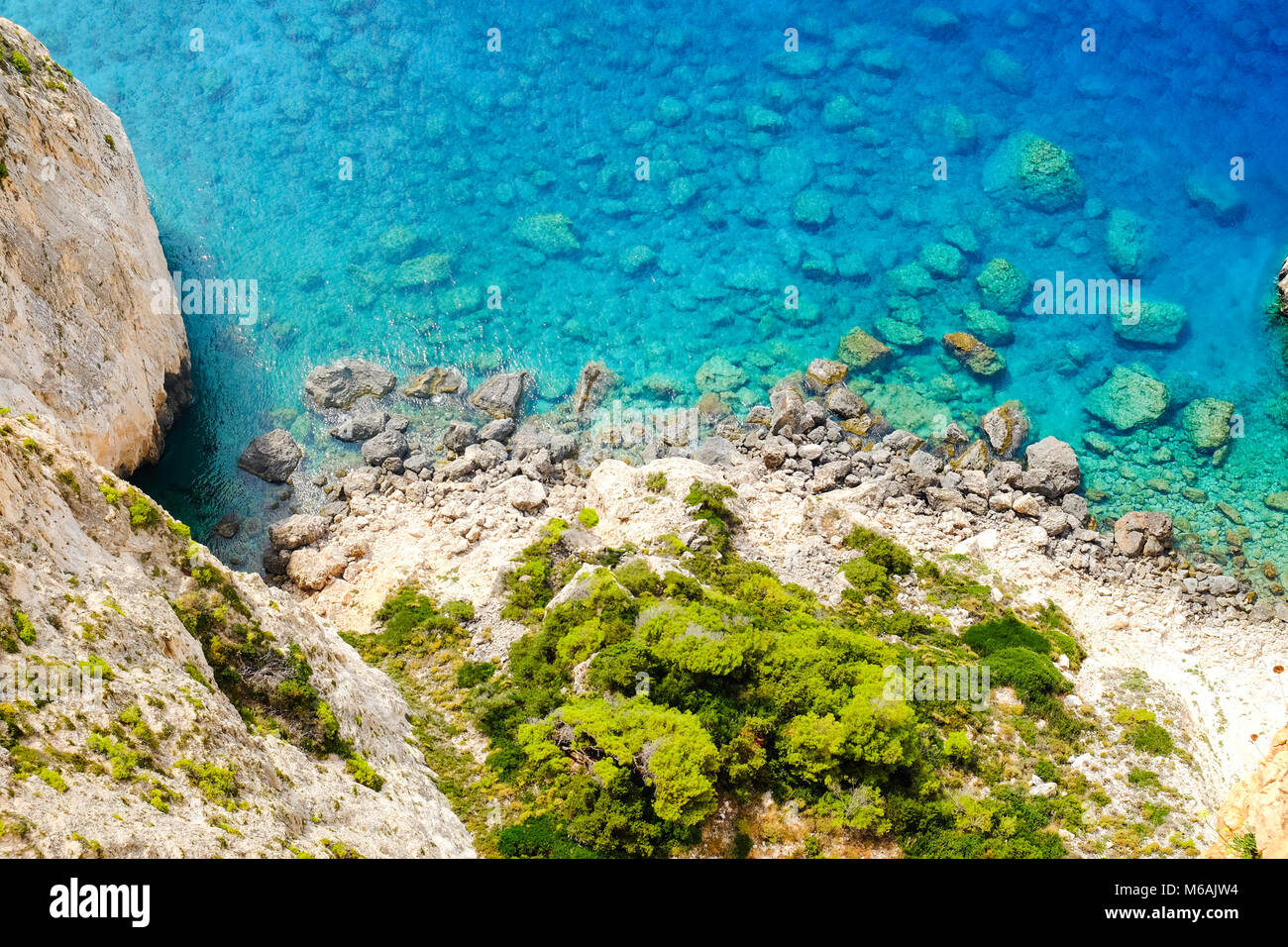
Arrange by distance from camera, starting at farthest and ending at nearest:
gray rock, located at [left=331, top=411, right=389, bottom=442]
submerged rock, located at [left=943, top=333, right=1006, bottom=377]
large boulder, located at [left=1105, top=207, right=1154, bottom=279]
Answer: large boulder, located at [left=1105, top=207, right=1154, bottom=279] → submerged rock, located at [left=943, top=333, right=1006, bottom=377] → gray rock, located at [left=331, top=411, right=389, bottom=442]

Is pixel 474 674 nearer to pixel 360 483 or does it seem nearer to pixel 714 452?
Answer: pixel 360 483

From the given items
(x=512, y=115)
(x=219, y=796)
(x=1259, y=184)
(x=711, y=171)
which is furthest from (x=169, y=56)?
(x=1259, y=184)

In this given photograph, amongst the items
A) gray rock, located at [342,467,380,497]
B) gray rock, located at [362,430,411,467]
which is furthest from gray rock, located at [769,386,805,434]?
gray rock, located at [342,467,380,497]

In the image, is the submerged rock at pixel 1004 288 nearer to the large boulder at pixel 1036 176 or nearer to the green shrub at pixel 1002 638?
the large boulder at pixel 1036 176

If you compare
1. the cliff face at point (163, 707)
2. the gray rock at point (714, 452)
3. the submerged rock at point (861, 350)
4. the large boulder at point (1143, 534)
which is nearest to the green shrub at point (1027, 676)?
the large boulder at point (1143, 534)

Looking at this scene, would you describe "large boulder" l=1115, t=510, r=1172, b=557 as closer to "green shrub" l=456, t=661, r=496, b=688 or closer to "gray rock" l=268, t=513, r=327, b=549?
"green shrub" l=456, t=661, r=496, b=688

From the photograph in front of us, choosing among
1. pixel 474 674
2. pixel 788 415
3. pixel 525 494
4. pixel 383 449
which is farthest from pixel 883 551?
pixel 383 449
